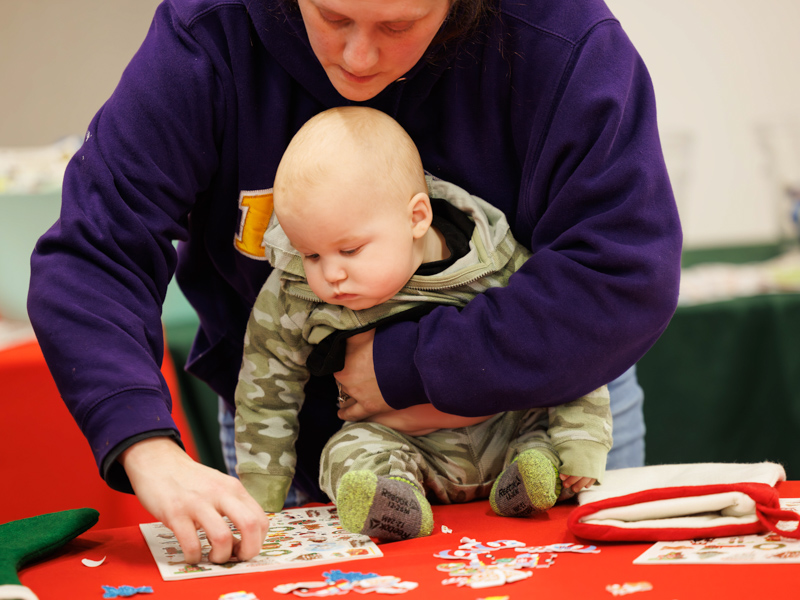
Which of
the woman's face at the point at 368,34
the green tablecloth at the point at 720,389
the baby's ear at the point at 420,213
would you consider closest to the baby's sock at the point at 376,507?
the baby's ear at the point at 420,213

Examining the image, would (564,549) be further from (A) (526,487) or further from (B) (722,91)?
(B) (722,91)

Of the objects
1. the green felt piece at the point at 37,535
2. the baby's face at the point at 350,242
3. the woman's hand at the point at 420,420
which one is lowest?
the green felt piece at the point at 37,535

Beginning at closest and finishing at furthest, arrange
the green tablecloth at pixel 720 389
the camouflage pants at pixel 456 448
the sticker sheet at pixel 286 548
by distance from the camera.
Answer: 1. the sticker sheet at pixel 286 548
2. the camouflage pants at pixel 456 448
3. the green tablecloth at pixel 720 389

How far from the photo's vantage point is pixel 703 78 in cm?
310

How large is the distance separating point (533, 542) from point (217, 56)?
701 millimetres

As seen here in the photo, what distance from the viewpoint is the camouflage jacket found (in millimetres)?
1020

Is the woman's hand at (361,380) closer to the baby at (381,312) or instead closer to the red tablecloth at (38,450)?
the baby at (381,312)

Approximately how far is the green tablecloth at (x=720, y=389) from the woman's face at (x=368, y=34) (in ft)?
3.75

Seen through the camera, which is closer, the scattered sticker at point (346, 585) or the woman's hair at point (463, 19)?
the scattered sticker at point (346, 585)

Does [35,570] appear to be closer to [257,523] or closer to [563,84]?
[257,523]

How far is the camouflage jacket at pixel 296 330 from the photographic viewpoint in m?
1.02

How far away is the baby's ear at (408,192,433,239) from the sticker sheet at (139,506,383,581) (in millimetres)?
388

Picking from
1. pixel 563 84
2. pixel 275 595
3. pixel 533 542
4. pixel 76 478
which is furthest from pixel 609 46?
pixel 76 478

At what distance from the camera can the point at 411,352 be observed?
0.97 m
